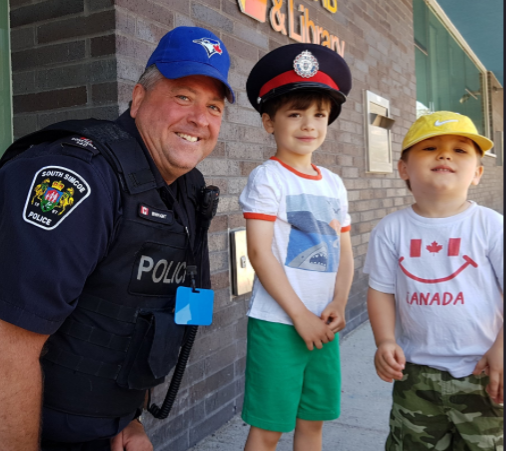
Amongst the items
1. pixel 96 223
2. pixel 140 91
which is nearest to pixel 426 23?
pixel 140 91

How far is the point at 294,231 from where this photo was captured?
1.99 meters

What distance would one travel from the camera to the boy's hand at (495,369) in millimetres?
1537

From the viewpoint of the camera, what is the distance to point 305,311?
1894 millimetres

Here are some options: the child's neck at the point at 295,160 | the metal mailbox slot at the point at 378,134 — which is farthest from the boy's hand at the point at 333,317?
the metal mailbox slot at the point at 378,134

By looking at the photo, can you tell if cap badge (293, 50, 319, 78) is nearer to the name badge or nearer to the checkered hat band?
the checkered hat band

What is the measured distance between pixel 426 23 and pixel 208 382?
723 cm

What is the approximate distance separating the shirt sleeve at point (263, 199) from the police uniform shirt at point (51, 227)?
68 centimetres

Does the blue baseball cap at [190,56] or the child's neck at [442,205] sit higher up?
the blue baseball cap at [190,56]

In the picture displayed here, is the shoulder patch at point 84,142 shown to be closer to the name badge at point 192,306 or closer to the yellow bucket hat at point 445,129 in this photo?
the name badge at point 192,306

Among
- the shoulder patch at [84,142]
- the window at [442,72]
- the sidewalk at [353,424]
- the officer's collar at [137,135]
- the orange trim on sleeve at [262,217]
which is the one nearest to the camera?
the shoulder patch at [84,142]

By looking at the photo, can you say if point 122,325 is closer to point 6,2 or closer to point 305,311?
point 305,311

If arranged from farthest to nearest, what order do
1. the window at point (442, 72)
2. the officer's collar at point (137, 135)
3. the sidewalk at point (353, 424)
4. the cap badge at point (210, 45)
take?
1. the window at point (442, 72)
2. the sidewalk at point (353, 424)
3. the cap badge at point (210, 45)
4. the officer's collar at point (137, 135)

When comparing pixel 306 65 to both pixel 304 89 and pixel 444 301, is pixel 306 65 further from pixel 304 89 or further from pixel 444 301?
pixel 444 301

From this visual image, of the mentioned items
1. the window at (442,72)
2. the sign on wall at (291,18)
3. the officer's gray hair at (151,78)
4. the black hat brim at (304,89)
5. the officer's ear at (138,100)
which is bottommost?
the officer's ear at (138,100)
